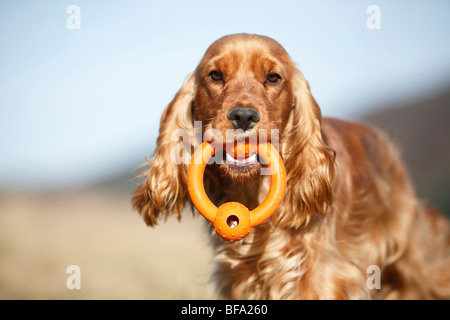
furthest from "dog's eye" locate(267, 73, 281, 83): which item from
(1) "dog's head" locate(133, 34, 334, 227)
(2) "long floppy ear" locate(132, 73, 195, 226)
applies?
(2) "long floppy ear" locate(132, 73, 195, 226)

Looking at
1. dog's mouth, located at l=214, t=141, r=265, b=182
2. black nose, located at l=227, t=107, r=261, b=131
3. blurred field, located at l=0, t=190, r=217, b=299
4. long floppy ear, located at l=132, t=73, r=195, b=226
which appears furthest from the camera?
blurred field, located at l=0, t=190, r=217, b=299

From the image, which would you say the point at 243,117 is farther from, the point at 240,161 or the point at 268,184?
the point at 268,184

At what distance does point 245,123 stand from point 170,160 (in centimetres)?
71

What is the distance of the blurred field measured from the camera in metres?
3.71

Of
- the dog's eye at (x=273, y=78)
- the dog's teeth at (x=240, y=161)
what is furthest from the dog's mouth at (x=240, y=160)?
the dog's eye at (x=273, y=78)

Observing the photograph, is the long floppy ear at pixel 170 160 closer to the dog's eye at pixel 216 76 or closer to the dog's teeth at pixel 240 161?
the dog's eye at pixel 216 76

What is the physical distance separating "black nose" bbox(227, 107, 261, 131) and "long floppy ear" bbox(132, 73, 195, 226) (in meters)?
0.59

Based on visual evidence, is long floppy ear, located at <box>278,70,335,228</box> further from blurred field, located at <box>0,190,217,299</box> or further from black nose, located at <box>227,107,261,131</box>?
blurred field, located at <box>0,190,217,299</box>

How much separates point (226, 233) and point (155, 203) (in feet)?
2.28

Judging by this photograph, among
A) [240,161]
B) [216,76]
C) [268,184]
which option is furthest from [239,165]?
[216,76]

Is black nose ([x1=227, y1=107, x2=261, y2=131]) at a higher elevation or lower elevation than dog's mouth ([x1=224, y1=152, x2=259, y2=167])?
higher

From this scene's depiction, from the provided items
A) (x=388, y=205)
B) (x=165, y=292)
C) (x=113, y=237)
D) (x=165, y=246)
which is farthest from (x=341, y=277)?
(x=113, y=237)

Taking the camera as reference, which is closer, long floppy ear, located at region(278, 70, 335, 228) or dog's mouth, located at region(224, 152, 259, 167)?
dog's mouth, located at region(224, 152, 259, 167)
